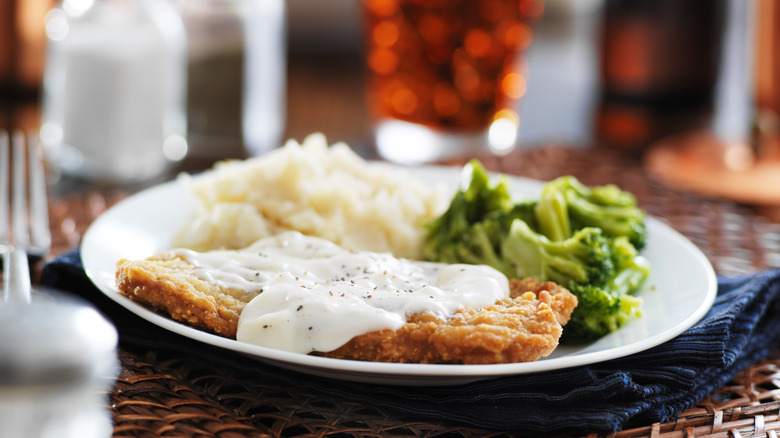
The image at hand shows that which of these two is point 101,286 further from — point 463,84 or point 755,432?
point 463,84

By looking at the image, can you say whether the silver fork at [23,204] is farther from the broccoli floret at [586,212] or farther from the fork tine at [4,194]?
the broccoli floret at [586,212]

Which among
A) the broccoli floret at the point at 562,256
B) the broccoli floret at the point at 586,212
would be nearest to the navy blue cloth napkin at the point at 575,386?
the broccoli floret at the point at 562,256

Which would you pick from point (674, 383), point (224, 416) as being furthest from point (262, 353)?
point (674, 383)

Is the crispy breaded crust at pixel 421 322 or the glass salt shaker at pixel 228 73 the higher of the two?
the glass salt shaker at pixel 228 73

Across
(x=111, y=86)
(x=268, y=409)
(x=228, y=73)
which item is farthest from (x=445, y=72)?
(x=268, y=409)

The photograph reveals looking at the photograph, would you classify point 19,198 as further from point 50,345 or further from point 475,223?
point 50,345
